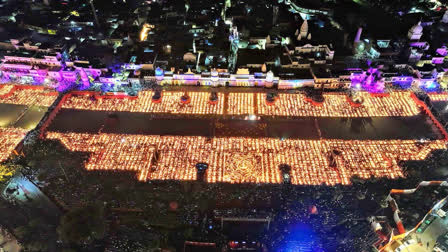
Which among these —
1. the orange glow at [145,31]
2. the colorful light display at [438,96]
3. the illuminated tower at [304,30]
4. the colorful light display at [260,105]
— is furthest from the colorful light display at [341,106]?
the orange glow at [145,31]

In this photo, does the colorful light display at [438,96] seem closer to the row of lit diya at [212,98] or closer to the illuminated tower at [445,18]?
the row of lit diya at [212,98]

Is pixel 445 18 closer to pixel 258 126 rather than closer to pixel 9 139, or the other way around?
pixel 258 126

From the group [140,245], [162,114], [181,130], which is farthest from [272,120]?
[140,245]

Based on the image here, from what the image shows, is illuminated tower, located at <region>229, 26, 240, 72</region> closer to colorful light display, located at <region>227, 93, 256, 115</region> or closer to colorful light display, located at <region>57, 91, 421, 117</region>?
colorful light display, located at <region>227, 93, 256, 115</region>

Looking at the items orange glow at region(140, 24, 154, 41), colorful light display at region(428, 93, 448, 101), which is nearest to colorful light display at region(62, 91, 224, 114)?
orange glow at region(140, 24, 154, 41)

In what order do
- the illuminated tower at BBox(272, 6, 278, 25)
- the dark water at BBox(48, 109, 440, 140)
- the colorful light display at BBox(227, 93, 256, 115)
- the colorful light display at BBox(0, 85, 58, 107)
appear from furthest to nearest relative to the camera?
A: the illuminated tower at BBox(272, 6, 278, 25), the colorful light display at BBox(0, 85, 58, 107), the colorful light display at BBox(227, 93, 256, 115), the dark water at BBox(48, 109, 440, 140)

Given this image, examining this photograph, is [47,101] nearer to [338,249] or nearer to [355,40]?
[338,249]
